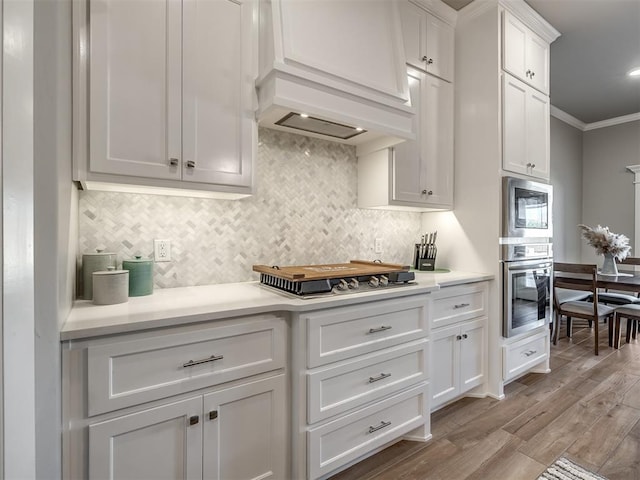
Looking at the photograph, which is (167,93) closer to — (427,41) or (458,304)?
(427,41)

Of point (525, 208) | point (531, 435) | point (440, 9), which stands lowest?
point (531, 435)

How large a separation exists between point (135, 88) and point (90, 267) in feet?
2.61

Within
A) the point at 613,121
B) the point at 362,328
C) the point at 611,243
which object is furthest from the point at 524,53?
the point at 613,121

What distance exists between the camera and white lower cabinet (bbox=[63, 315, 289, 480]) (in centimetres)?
102

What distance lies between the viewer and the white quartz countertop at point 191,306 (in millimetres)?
1056

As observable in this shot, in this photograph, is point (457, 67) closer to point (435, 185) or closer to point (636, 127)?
point (435, 185)

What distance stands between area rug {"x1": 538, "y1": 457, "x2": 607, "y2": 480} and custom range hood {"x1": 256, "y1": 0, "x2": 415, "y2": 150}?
6.37 feet

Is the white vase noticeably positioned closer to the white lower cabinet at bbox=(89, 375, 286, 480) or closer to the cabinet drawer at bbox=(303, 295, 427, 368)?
the cabinet drawer at bbox=(303, 295, 427, 368)

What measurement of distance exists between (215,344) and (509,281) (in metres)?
2.12

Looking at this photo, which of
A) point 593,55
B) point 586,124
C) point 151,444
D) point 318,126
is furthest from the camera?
point 586,124

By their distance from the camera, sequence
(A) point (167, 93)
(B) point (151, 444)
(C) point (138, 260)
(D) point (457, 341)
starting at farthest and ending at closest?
(D) point (457, 341), (C) point (138, 260), (A) point (167, 93), (B) point (151, 444)

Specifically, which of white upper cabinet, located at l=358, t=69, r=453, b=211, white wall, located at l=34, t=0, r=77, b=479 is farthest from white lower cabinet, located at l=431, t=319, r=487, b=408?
white wall, located at l=34, t=0, r=77, b=479

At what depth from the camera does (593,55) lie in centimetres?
322

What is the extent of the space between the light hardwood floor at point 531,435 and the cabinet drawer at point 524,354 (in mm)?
152
